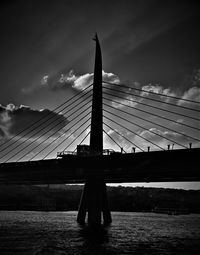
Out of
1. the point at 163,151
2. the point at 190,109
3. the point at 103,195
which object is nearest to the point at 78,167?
the point at 103,195

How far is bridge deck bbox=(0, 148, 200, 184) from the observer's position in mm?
40906

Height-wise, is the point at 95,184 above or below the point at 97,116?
below

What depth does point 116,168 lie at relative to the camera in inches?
1901

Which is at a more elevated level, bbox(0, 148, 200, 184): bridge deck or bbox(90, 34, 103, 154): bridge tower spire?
bbox(90, 34, 103, 154): bridge tower spire

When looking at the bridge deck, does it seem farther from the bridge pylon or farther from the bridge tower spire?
the bridge tower spire

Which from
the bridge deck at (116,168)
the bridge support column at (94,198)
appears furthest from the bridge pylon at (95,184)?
the bridge deck at (116,168)

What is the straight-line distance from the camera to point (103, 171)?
1992 inches

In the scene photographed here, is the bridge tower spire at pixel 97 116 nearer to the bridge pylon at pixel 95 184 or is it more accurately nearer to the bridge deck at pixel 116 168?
the bridge pylon at pixel 95 184

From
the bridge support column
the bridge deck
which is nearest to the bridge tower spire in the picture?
the bridge deck

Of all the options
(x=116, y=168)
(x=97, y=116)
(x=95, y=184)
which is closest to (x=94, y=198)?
(x=95, y=184)

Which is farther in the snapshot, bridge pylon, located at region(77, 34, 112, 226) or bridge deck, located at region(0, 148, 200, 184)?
bridge pylon, located at region(77, 34, 112, 226)

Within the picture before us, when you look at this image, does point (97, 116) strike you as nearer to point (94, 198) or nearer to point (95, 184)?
point (95, 184)

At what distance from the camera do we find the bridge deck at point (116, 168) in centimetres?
4091

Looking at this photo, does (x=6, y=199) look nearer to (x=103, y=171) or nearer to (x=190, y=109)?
(x=103, y=171)
